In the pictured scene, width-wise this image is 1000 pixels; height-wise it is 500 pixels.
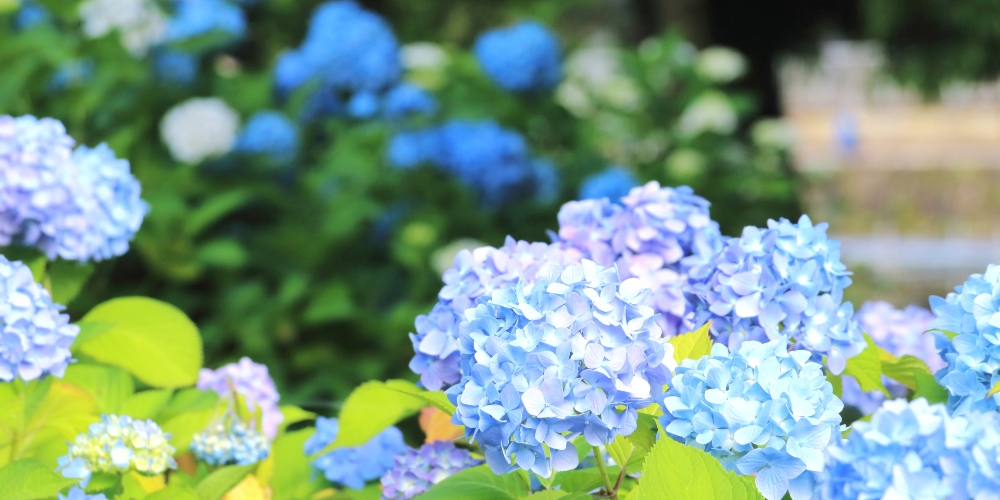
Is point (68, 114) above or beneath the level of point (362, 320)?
above

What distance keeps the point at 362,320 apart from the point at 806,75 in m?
2.46

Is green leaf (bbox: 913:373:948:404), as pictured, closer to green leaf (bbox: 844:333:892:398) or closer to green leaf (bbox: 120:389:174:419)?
green leaf (bbox: 844:333:892:398)

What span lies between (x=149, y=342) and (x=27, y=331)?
0.72ft

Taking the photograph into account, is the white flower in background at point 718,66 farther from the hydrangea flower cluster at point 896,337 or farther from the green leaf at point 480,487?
the green leaf at point 480,487

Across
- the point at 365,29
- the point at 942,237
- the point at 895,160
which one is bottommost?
the point at 942,237

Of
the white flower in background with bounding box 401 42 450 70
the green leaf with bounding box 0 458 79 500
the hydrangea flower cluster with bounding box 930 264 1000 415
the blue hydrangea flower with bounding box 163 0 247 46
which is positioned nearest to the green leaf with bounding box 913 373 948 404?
the hydrangea flower cluster with bounding box 930 264 1000 415

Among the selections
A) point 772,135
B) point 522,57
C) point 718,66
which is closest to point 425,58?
point 522,57

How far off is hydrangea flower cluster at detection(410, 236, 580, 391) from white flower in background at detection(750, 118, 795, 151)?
125 inches

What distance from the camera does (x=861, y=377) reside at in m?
0.92

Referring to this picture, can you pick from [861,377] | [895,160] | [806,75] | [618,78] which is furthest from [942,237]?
[861,377]

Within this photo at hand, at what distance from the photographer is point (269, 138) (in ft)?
9.40

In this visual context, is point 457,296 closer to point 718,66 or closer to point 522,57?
point 522,57

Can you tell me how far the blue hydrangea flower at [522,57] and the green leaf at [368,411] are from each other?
93.0 inches

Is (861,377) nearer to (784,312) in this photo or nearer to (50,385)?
(784,312)
